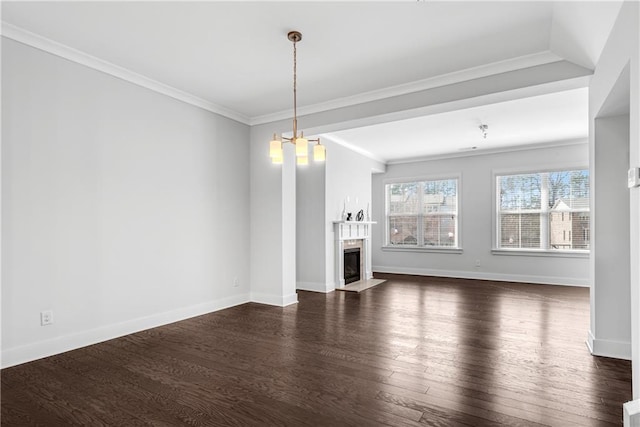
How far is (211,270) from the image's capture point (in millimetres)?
4676

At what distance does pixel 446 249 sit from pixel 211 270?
5.30 m

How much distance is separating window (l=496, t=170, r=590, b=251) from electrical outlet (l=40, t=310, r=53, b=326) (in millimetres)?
7415

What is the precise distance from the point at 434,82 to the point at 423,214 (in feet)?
15.7

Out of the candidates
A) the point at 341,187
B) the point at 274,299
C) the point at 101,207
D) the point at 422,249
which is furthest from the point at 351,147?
the point at 101,207

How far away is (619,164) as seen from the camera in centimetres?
303

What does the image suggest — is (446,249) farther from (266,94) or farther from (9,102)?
(9,102)

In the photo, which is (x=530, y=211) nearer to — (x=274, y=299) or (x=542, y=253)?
(x=542, y=253)

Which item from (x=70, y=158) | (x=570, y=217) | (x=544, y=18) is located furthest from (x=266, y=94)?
(x=570, y=217)

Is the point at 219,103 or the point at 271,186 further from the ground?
the point at 219,103

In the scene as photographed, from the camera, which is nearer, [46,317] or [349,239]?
[46,317]

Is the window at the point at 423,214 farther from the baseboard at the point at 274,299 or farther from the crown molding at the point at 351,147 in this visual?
the baseboard at the point at 274,299

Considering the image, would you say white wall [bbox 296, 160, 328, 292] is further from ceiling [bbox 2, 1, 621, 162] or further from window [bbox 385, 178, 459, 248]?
window [bbox 385, 178, 459, 248]

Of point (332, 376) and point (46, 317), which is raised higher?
point (46, 317)

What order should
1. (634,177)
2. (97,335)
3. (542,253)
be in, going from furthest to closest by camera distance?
1. (542,253)
2. (97,335)
3. (634,177)
